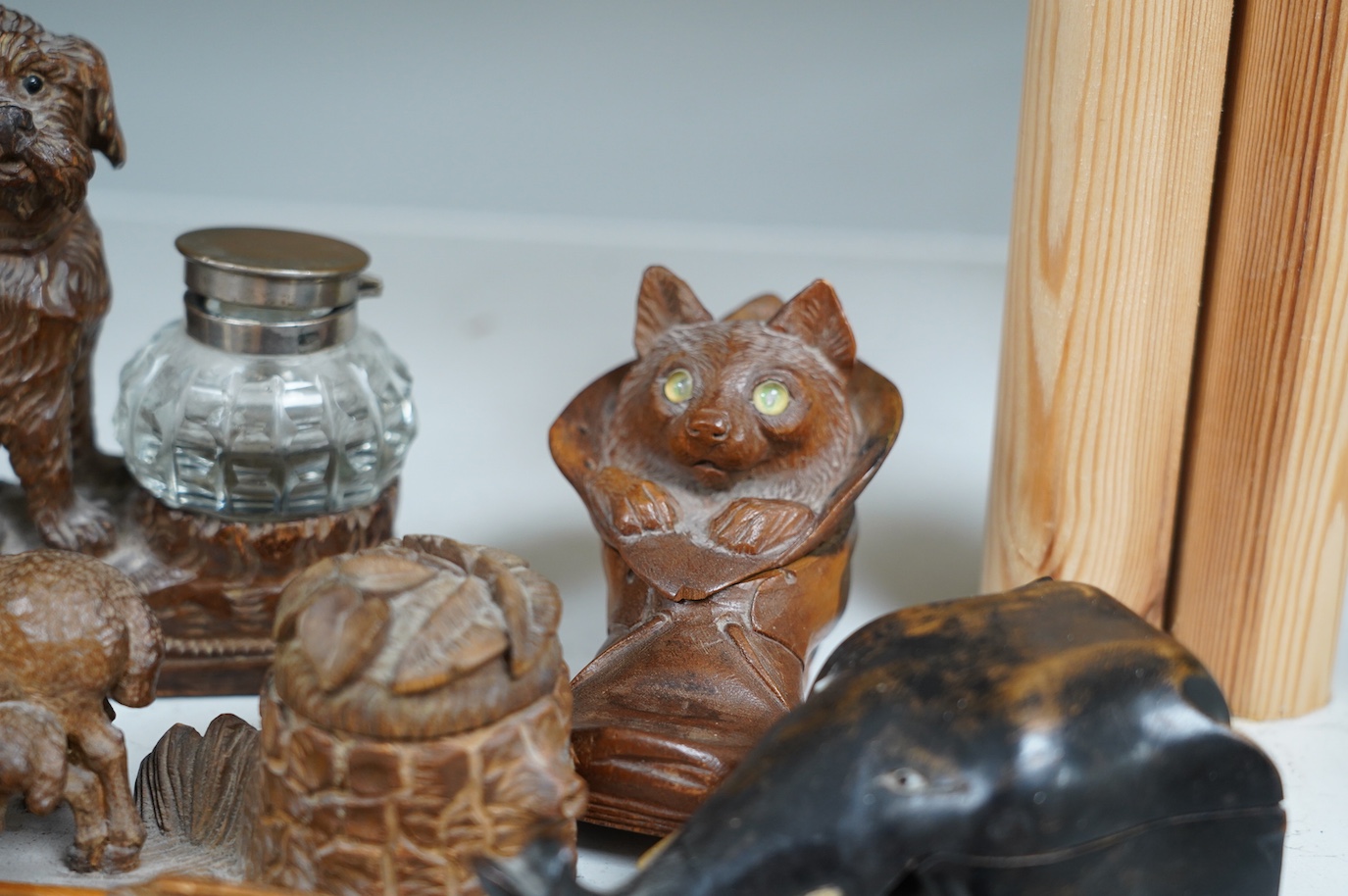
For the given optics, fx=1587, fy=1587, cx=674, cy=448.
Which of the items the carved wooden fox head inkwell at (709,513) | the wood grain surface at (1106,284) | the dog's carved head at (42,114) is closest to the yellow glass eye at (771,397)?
the carved wooden fox head inkwell at (709,513)

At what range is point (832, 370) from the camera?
160 centimetres

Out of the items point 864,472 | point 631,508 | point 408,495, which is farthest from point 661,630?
point 408,495

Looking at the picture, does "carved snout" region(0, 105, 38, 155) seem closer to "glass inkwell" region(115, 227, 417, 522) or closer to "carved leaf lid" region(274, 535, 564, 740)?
"glass inkwell" region(115, 227, 417, 522)

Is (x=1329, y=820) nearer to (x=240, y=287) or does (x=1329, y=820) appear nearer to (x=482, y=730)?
(x=482, y=730)

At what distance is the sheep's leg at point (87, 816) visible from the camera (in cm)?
118

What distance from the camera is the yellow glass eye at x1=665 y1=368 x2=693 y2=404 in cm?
158

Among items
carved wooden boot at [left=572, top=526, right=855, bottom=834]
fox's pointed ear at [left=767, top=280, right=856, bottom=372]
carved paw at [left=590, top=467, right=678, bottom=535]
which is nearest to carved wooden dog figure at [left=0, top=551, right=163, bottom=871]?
carved wooden boot at [left=572, top=526, right=855, bottom=834]

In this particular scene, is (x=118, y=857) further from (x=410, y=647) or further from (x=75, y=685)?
(x=410, y=647)

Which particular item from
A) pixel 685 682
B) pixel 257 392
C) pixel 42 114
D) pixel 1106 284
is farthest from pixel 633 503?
pixel 42 114

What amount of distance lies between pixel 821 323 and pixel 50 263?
2.45ft

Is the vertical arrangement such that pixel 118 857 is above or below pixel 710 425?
below

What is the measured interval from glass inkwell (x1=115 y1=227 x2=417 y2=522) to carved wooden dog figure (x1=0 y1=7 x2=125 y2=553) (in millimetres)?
74

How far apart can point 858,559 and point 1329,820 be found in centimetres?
68

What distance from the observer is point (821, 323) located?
1.60m
